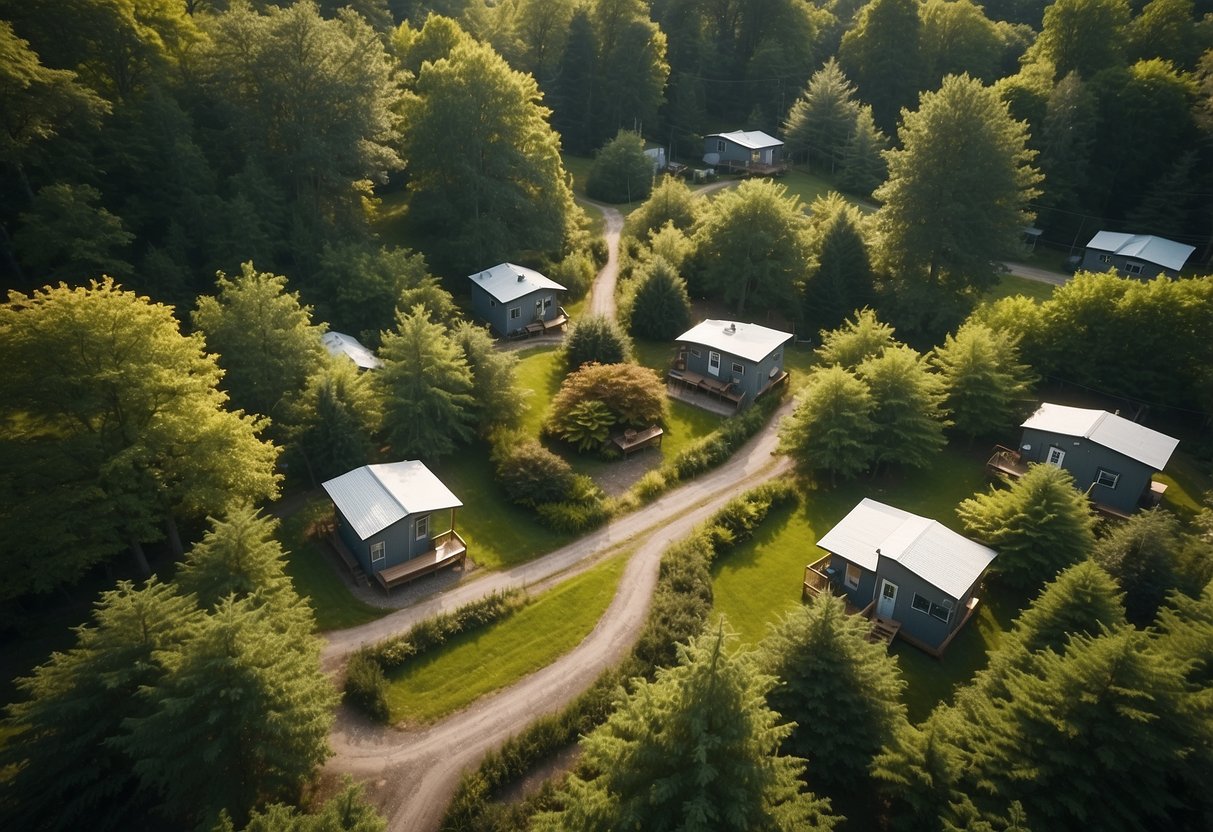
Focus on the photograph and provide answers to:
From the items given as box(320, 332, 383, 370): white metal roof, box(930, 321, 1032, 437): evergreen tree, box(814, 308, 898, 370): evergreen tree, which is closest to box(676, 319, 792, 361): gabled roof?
box(814, 308, 898, 370): evergreen tree

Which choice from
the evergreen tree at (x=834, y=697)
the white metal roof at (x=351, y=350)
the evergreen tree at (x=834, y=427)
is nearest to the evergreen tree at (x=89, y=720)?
the evergreen tree at (x=834, y=697)

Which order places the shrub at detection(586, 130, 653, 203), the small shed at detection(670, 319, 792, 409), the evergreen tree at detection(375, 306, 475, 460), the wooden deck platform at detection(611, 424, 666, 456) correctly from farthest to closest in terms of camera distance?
the shrub at detection(586, 130, 653, 203)
the small shed at detection(670, 319, 792, 409)
the wooden deck platform at detection(611, 424, 666, 456)
the evergreen tree at detection(375, 306, 475, 460)

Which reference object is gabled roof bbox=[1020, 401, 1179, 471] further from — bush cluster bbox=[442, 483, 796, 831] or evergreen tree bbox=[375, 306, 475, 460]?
evergreen tree bbox=[375, 306, 475, 460]

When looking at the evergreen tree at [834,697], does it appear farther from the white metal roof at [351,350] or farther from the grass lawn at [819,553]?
the white metal roof at [351,350]

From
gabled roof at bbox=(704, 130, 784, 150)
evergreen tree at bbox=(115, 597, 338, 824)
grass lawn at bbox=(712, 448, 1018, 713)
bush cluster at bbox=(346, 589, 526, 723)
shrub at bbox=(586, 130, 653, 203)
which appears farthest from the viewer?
gabled roof at bbox=(704, 130, 784, 150)

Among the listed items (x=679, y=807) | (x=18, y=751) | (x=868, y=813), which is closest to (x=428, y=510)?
(x=18, y=751)

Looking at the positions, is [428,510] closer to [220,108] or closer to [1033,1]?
[220,108]
